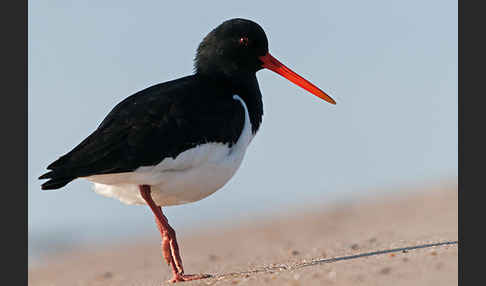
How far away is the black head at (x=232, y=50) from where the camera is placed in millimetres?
8391

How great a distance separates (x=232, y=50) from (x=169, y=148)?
1.92 meters

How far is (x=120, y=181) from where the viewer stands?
7.16 meters

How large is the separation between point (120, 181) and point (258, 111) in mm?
1976

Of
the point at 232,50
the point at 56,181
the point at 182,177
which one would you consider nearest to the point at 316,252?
the point at 182,177

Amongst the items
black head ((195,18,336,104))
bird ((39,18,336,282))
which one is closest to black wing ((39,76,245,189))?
bird ((39,18,336,282))

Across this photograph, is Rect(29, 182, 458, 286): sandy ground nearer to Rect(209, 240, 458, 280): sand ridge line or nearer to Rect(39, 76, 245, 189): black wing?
Rect(209, 240, 458, 280): sand ridge line

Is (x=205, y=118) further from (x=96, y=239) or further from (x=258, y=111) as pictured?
(x=96, y=239)

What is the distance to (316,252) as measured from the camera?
9078mm

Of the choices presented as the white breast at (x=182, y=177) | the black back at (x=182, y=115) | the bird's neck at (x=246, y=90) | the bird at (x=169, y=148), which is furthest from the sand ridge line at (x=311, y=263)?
the bird's neck at (x=246, y=90)

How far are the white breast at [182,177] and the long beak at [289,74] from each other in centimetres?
149

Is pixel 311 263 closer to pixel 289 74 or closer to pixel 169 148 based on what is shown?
pixel 169 148

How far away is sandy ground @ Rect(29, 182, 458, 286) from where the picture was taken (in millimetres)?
6512

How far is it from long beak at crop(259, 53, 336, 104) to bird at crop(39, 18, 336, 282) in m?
0.80

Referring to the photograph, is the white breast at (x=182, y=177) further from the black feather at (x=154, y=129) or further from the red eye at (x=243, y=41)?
the red eye at (x=243, y=41)
